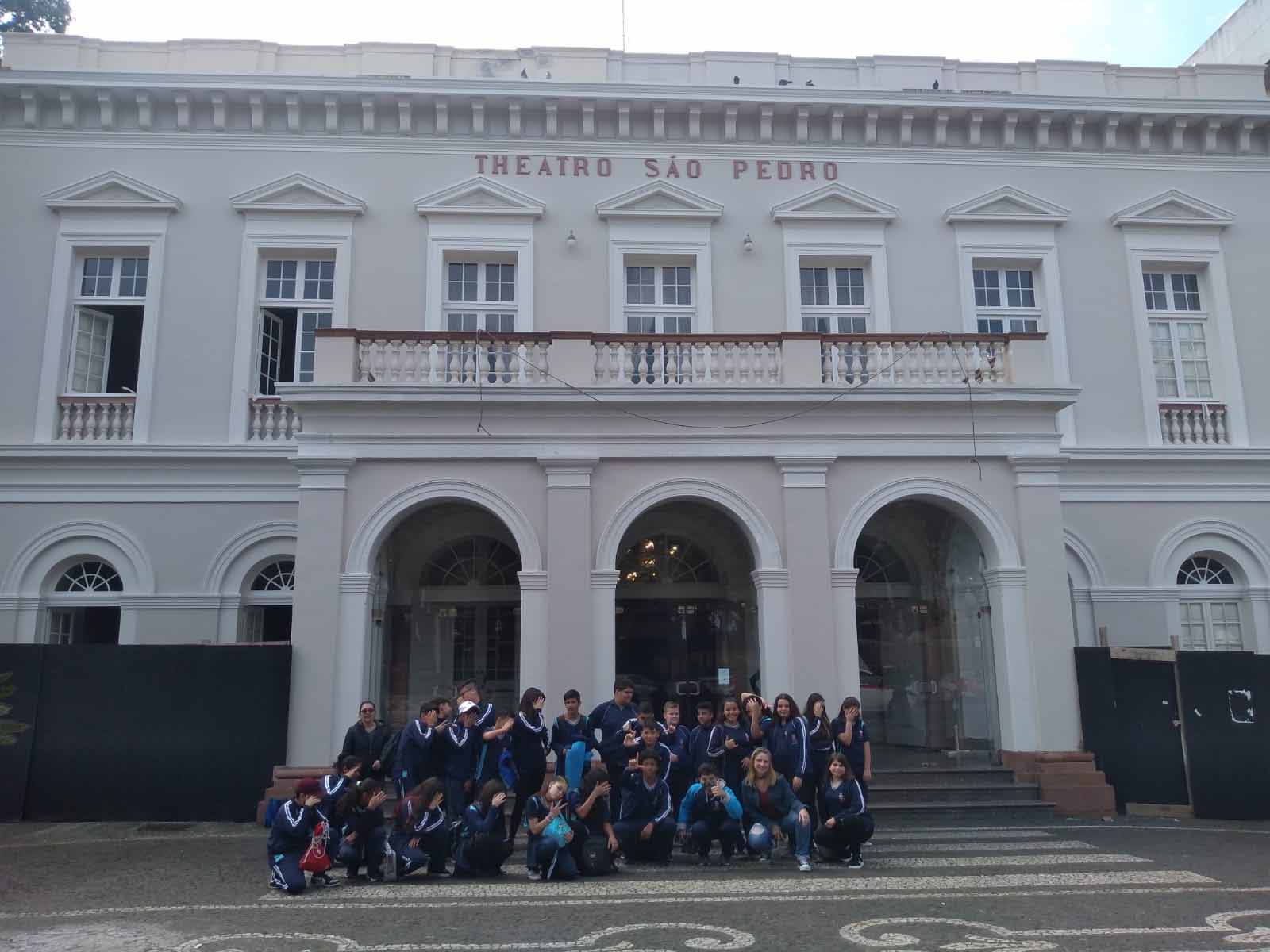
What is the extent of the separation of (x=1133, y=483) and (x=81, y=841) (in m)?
14.9

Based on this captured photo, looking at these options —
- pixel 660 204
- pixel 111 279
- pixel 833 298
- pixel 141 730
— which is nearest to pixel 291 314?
pixel 111 279

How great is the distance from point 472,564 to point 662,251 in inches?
225

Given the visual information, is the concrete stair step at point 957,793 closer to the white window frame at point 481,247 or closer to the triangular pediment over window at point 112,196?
the white window frame at point 481,247

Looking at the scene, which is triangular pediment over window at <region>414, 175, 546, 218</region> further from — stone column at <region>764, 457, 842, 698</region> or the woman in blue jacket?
the woman in blue jacket

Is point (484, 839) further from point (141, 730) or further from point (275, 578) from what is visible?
point (275, 578)

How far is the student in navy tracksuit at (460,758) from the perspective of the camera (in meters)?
9.28

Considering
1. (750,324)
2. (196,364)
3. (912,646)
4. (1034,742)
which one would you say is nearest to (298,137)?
(196,364)

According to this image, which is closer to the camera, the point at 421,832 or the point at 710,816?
the point at 421,832

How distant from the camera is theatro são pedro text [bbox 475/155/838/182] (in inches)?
625

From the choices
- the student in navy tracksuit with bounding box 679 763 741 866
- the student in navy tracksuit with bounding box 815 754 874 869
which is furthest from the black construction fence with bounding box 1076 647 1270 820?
the student in navy tracksuit with bounding box 679 763 741 866

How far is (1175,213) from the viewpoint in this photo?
16375 mm

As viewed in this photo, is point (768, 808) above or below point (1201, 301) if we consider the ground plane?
below

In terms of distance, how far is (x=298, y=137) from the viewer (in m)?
15.7

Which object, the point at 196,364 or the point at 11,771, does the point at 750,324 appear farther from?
the point at 11,771
